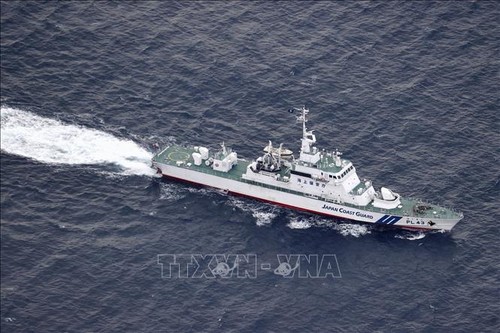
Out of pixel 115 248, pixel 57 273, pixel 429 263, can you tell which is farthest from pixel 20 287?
pixel 429 263

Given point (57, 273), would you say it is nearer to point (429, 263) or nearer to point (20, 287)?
point (20, 287)

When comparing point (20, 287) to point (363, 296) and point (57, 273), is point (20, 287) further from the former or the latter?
point (363, 296)

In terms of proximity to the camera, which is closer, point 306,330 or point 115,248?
point 306,330

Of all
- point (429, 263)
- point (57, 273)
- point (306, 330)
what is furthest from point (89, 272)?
point (429, 263)

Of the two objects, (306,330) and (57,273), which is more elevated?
(57,273)

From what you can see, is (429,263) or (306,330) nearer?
(306,330)

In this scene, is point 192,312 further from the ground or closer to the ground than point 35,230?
closer to the ground

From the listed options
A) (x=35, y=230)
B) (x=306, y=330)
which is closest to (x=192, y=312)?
(x=306, y=330)
